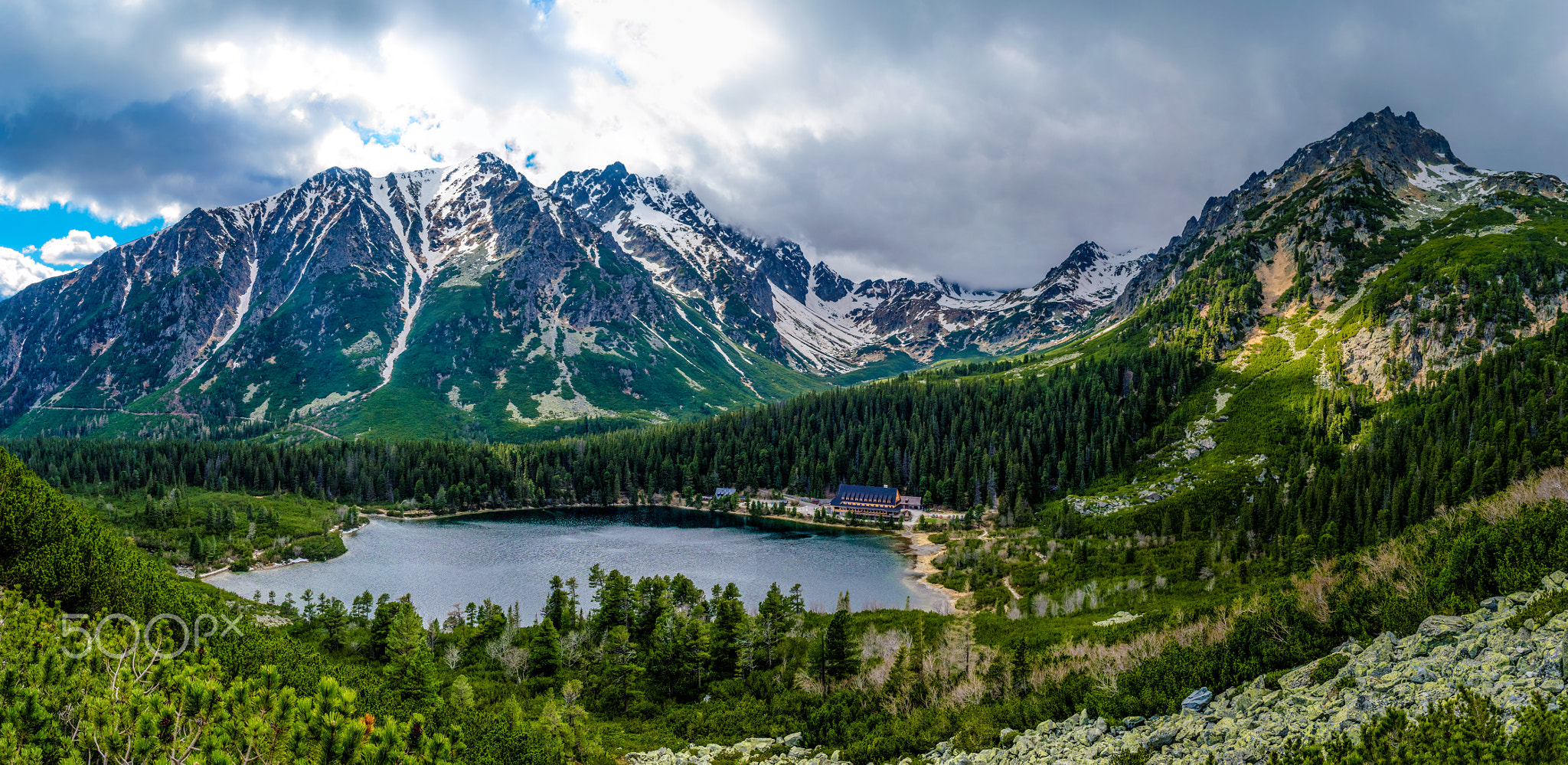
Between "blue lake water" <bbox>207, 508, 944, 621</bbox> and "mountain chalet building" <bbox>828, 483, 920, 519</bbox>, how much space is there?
46.8 ft

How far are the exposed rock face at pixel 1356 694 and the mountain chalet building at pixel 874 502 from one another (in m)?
122

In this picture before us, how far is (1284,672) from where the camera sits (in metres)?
20.1

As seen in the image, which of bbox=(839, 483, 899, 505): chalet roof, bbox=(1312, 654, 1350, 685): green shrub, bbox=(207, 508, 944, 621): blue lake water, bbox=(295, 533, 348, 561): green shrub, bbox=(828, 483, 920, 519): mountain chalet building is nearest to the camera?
bbox=(1312, 654, 1350, 685): green shrub

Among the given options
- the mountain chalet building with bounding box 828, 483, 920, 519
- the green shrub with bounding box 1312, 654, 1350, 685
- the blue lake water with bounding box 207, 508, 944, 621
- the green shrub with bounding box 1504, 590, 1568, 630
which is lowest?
the blue lake water with bounding box 207, 508, 944, 621

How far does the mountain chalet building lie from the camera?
474 ft

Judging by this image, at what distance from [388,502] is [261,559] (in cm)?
5923

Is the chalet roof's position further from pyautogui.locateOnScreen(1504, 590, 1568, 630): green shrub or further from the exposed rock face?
pyautogui.locateOnScreen(1504, 590, 1568, 630): green shrub

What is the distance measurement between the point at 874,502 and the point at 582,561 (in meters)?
67.2

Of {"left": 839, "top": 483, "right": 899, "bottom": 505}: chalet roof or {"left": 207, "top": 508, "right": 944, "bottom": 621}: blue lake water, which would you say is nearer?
{"left": 207, "top": 508, "right": 944, "bottom": 621}: blue lake water

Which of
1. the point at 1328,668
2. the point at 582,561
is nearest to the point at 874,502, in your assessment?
the point at 582,561

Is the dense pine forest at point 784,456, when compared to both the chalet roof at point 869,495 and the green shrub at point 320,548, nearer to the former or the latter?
the chalet roof at point 869,495

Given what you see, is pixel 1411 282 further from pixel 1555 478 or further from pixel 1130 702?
pixel 1130 702

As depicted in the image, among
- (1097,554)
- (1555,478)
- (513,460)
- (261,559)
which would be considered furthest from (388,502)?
(1555,478)

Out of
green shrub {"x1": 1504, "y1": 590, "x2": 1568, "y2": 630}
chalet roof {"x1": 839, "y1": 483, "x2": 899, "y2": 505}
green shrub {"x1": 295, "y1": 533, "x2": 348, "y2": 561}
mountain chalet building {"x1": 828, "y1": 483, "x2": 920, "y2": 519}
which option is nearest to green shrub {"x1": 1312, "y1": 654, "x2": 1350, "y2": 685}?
green shrub {"x1": 1504, "y1": 590, "x2": 1568, "y2": 630}
